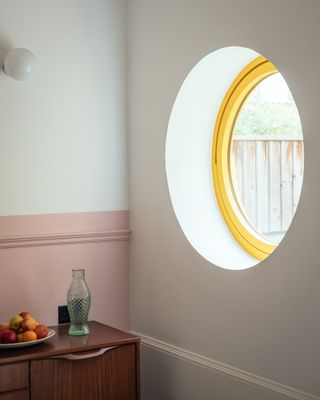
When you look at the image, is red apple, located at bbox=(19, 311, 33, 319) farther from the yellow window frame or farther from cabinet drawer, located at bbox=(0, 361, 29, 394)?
the yellow window frame

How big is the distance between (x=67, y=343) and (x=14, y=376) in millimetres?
275

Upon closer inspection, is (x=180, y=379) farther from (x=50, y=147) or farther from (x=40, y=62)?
(x=40, y=62)

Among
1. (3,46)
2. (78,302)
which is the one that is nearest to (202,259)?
(78,302)

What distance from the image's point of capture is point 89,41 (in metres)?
3.26

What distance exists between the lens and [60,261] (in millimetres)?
3184

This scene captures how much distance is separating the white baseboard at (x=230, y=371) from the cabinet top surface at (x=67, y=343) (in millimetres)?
266

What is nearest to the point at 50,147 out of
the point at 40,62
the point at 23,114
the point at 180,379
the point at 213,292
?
the point at 23,114

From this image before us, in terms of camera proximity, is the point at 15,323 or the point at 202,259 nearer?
the point at 15,323

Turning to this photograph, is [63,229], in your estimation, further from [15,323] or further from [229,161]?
[229,161]

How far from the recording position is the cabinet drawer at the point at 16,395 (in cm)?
259

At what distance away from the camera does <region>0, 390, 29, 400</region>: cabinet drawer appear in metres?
2.59

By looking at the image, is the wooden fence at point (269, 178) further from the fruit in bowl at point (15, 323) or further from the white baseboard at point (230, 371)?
the fruit in bowl at point (15, 323)

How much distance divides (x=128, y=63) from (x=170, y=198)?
2.50 ft

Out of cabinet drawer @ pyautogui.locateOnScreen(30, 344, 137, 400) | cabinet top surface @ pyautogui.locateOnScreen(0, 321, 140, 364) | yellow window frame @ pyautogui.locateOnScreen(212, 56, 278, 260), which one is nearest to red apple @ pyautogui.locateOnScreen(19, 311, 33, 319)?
cabinet top surface @ pyautogui.locateOnScreen(0, 321, 140, 364)
